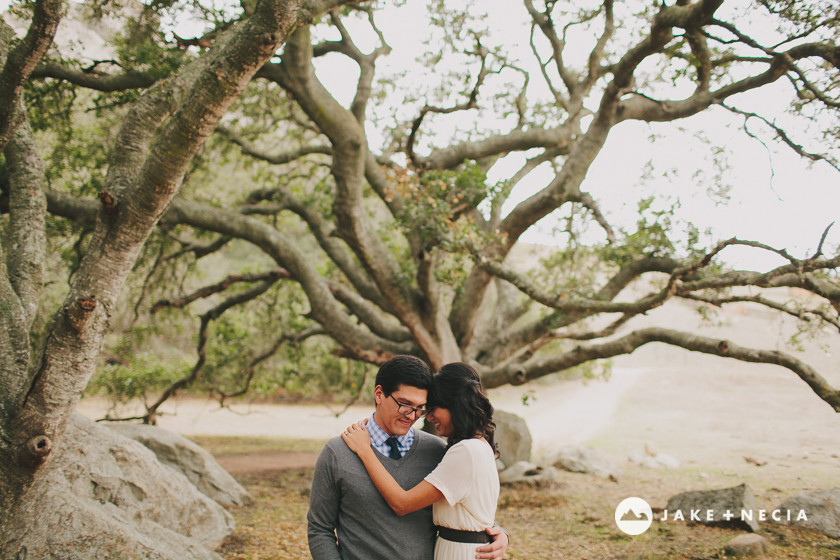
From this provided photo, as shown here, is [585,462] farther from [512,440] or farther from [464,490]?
[464,490]

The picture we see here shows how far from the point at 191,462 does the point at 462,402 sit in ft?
20.8

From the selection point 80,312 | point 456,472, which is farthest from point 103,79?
point 456,472

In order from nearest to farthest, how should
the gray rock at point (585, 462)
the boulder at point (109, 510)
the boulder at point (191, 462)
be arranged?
the boulder at point (109, 510) → the boulder at point (191, 462) → the gray rock at point (585, 462)

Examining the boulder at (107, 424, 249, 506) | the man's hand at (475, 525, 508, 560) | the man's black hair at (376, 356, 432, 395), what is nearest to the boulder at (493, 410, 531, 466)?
the boulder at (107, 424, 249, 506)

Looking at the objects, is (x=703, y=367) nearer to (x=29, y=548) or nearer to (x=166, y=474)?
(x=166, y=474)

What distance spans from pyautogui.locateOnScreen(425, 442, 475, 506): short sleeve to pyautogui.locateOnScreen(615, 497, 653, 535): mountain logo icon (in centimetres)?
507

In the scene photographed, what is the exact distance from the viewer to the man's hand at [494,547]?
2.38 meters

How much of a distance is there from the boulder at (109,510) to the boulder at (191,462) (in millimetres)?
1118

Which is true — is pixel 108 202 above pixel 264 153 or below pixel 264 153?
below

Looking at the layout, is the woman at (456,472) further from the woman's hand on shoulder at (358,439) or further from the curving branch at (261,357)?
the curving branch at (261,357)

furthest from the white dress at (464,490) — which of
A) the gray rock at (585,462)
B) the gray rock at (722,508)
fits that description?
the gray rock at (585,462)

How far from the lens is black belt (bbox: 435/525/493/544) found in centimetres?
238

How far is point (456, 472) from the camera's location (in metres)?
2.30

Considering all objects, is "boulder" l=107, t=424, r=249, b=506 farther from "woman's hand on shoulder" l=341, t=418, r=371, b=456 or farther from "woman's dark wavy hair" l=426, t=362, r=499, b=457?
"woman's dark wavy hair" l=426, t=362, r=499, b=457
